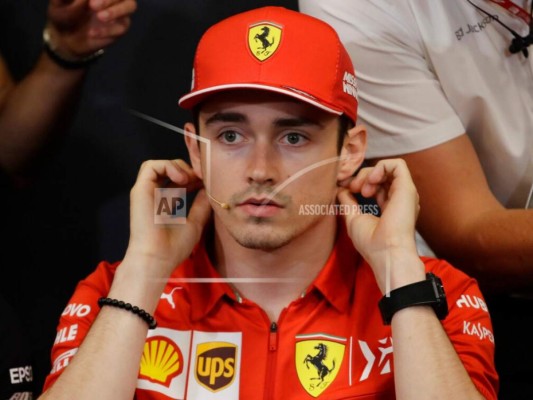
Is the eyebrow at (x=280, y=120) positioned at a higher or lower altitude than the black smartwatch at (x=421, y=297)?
higher

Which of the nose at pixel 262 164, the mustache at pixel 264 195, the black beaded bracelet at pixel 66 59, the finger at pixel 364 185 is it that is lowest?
the mustache at pixel 264 195

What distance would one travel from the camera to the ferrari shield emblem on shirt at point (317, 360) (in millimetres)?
1177

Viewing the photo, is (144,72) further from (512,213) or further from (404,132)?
(512,213)

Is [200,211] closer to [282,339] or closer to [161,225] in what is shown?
[161,225]

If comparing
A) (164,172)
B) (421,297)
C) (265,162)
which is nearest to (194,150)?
(164,172)

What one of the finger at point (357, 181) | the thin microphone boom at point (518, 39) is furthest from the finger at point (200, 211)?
the thin microphone boom at point (518, 39)

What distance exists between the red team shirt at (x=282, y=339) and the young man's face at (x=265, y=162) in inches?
4.9

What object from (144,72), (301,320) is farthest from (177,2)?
(301,320)

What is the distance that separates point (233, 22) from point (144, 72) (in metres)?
0.21

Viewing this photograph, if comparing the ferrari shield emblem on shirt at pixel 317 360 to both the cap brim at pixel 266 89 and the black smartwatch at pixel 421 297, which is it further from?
the cap brim at pixel 266 89

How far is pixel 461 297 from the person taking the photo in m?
1.23

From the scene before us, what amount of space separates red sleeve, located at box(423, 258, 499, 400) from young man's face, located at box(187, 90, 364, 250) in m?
0.23

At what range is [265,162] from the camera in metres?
1.14

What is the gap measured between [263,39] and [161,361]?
0.47 m
